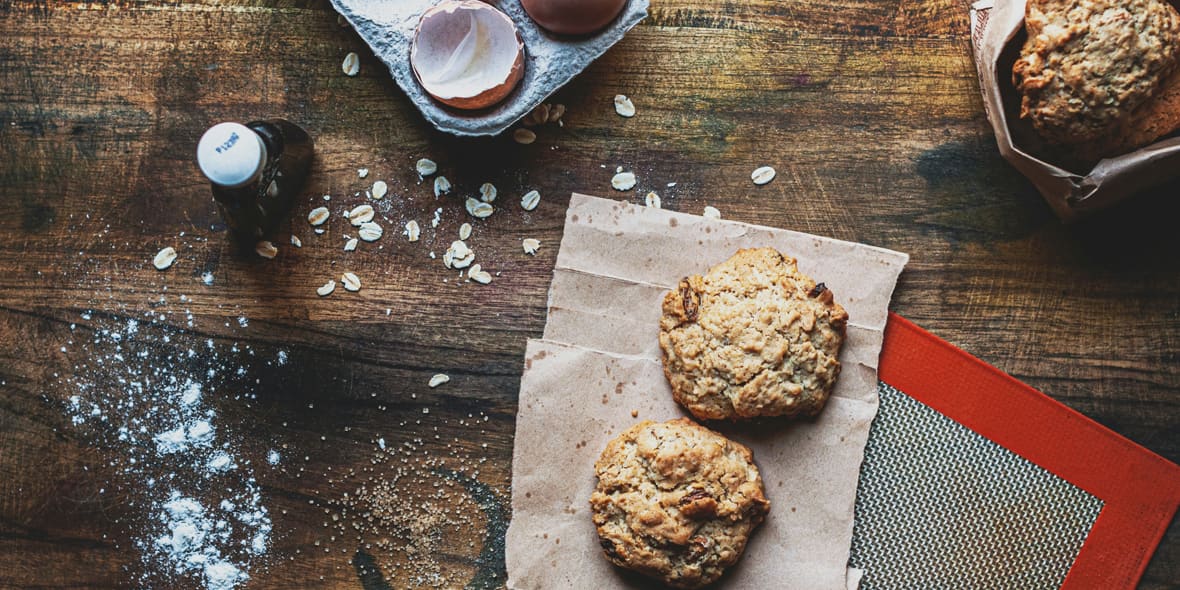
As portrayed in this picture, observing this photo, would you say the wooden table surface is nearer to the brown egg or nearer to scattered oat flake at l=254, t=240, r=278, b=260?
scattered oat flake at l=254, t=240, r=278, b=260

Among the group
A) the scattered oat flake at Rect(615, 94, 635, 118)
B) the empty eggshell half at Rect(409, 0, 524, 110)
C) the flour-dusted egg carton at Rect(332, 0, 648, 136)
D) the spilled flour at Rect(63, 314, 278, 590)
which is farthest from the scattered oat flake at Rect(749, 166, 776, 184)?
the spilled flour at Rect(63, 314, 278, 590)

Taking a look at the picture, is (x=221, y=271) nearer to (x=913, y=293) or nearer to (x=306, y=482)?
(x=306, y=482)

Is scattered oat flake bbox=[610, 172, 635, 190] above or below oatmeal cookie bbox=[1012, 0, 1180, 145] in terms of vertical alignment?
above

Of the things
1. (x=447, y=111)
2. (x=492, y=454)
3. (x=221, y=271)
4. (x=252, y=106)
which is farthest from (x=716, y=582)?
(x=252, y=106)

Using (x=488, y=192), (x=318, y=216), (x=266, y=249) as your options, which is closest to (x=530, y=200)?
(x=488, y=192)

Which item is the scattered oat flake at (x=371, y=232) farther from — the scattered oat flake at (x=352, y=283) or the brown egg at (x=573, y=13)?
the brown egg at (x=573, y=13)

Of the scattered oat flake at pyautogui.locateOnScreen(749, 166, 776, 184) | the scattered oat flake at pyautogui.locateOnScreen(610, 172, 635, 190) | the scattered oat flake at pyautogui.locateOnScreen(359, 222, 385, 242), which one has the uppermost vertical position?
the scattered oat flake at pyautogui.locateOnScreen(359, 222, 385, 242)
